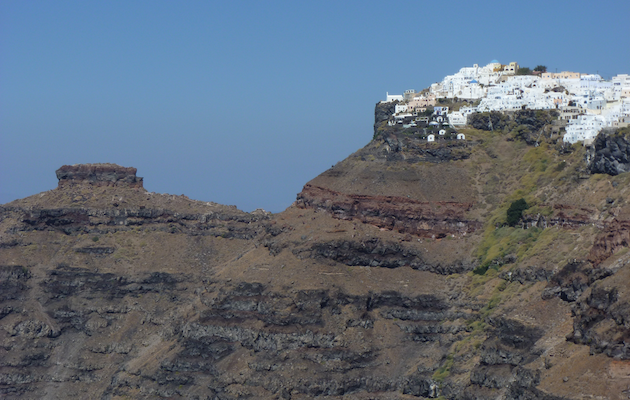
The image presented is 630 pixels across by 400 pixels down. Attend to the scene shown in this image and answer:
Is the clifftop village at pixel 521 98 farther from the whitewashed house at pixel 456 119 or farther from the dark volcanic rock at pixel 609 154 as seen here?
the dark volcanic rock at pixel 609 154

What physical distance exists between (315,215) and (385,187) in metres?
8.39

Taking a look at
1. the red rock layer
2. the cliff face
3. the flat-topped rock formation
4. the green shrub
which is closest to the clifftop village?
the cliff face

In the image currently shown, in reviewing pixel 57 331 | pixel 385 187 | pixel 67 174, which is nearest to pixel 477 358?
pixel 385 187

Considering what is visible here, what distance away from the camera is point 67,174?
601 feet

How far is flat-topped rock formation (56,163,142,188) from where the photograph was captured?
183125mm

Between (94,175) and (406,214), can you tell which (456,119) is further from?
(94,175)

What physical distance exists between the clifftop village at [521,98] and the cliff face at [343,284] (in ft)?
13.9

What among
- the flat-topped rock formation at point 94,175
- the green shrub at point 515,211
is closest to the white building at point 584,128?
the green shrub at point 515,211

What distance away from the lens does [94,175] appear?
602ft

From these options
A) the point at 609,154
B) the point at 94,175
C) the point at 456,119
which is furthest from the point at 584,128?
the point at 94,175

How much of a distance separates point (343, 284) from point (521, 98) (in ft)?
130

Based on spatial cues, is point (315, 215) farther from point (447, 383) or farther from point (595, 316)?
point (595, 316)

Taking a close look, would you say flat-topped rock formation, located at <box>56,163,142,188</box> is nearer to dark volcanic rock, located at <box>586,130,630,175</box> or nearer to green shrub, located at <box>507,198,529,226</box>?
green shrub, located at <box>507,198,529,226</box>

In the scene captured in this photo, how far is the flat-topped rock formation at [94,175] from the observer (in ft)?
601
